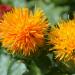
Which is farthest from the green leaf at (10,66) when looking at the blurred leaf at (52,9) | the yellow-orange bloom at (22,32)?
the blurred leaf at (52,9)

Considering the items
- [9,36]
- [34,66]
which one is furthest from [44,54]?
[9,36]

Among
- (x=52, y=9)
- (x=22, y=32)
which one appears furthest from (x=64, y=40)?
(x=52, y=9)

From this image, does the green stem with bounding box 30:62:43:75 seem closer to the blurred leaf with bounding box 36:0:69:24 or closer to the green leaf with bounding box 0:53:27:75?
the green leaf with bounding box 0:53:27:75

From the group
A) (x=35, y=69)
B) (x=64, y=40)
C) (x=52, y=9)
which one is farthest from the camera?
(x=52, y=9)

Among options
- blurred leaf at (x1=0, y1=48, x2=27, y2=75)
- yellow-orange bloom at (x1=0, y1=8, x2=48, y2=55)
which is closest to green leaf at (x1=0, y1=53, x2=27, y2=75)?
blurred leaf at (x1=0, y1=48, x2=27, y2=75)

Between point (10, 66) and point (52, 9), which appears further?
point (52, 9)

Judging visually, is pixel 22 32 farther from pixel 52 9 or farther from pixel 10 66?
pixel 52 9
